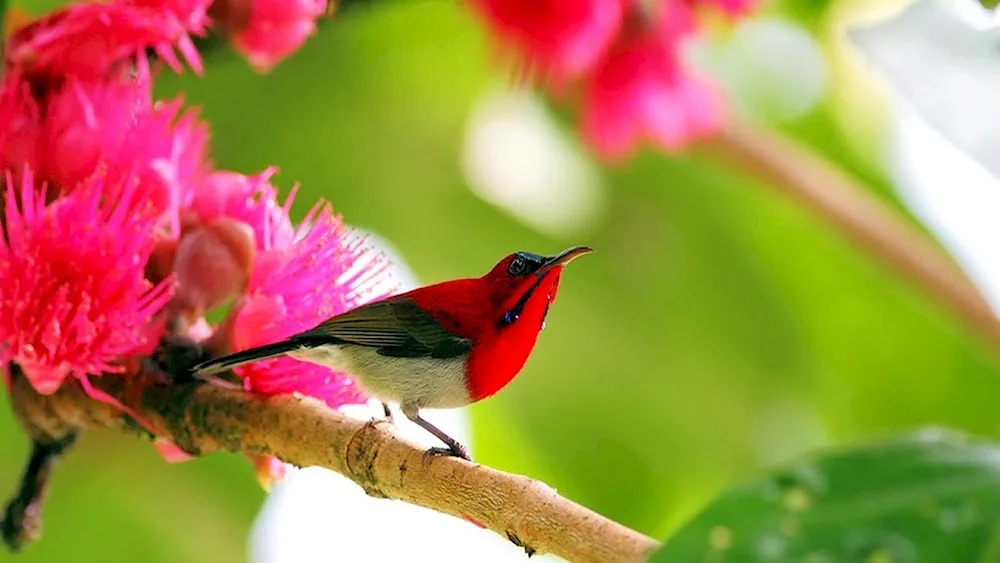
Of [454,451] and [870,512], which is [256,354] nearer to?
[454,451]

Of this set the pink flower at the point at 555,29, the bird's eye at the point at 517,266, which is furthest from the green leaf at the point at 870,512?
the pink flower at the point at 555,29

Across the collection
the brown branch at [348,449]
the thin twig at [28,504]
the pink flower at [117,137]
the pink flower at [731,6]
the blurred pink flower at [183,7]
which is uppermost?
the pink flower at [731,6]

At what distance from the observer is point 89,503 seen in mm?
2080

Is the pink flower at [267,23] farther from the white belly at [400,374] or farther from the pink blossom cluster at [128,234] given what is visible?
the white belly at [400,374]

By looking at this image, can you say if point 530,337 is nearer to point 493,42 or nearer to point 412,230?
point 493,42

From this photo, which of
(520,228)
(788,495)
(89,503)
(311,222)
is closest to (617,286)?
(520,228)

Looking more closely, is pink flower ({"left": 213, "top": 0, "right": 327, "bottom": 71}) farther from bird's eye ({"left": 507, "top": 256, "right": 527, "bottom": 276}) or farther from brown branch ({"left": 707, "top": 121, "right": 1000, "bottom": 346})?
brown branch ({"left": 707, "top": 121, "right": 1000, "bottom": 346})

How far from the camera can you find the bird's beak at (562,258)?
76cm

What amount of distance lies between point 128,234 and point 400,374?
0.21 metres

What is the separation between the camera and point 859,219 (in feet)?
5.46

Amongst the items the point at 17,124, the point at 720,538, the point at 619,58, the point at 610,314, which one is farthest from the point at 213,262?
the point at 610,314

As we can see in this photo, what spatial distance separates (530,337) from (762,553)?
37cm

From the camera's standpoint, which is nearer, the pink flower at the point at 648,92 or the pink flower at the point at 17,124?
the pink flower at the point at 17,124

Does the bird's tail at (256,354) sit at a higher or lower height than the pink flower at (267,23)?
lower
